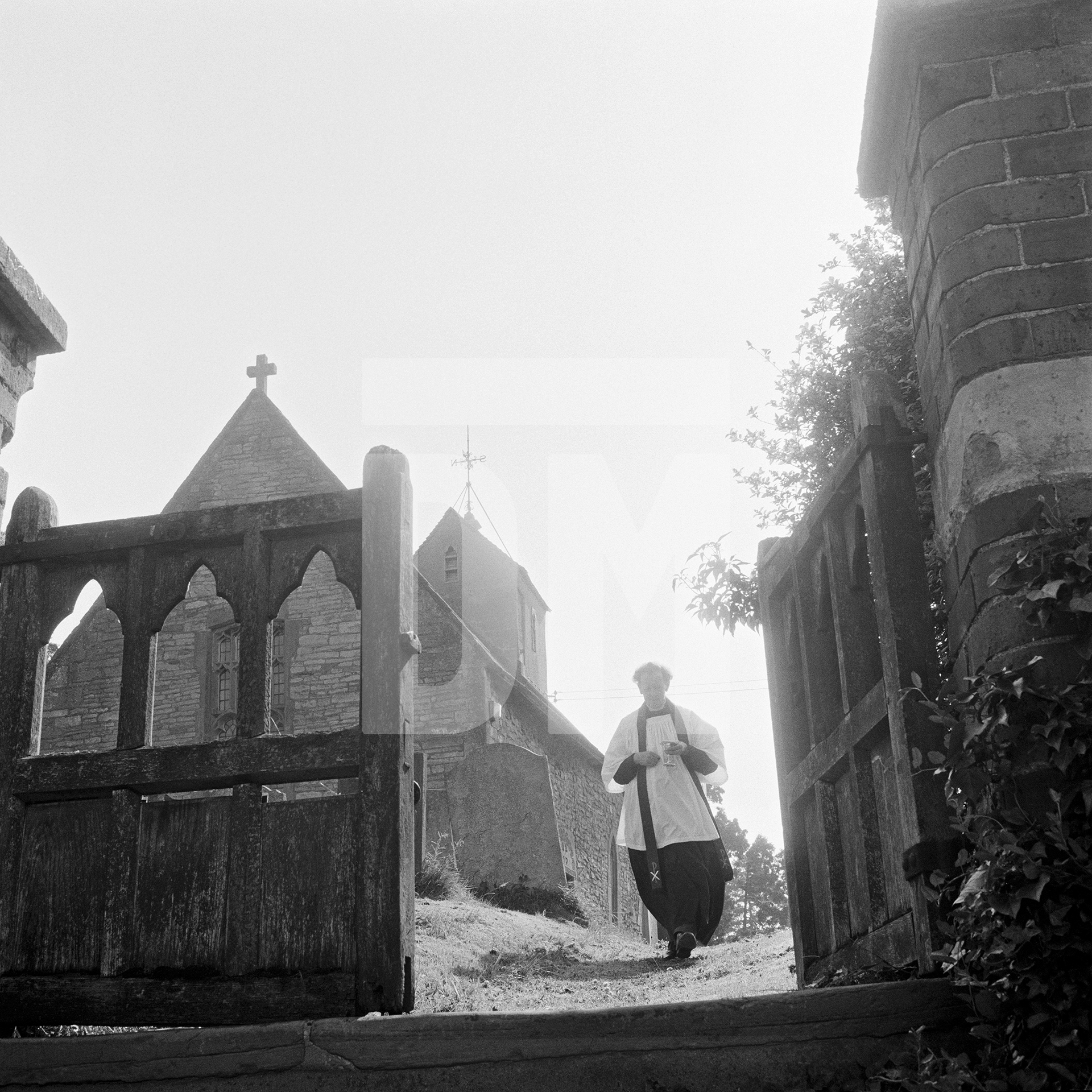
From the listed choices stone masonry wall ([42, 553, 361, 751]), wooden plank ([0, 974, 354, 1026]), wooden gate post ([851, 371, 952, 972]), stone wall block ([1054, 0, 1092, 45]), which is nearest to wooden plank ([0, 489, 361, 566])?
wooden plank ([0, 974, 354, 1026])

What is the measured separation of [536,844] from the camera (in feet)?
71.5

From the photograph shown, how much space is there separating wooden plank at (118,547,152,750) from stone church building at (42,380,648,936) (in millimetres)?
14990

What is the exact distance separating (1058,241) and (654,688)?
17.7ft

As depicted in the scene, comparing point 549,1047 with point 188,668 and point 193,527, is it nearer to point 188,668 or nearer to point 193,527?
point 193,527

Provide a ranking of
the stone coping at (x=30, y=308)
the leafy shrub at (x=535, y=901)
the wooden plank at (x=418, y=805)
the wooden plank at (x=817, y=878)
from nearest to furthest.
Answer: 1. the wooden plank at (x=418, y=805)
2. the wooden plank at (x=817, y=878)
3. the stone coping at (x=30, y=308)
4. the leafy shrub at (x=535, y=901)

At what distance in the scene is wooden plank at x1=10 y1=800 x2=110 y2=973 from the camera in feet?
13.6

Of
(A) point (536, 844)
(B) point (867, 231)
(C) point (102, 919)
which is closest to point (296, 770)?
(C) point (102, 919)

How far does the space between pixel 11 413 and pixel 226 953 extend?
2.06 m

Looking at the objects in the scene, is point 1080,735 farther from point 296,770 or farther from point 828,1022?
point 296,770

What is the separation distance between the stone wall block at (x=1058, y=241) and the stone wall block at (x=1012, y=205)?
0.03m

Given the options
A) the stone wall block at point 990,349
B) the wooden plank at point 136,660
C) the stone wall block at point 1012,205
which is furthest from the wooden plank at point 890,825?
the wooden plank at point 136,660

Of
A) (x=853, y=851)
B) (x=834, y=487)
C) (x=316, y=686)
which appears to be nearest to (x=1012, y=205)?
(x=834, y=487)

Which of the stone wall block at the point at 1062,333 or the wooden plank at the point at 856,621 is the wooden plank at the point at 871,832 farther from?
the stone wall block at the point at 1062,333

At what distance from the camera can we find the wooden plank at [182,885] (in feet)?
13.4
